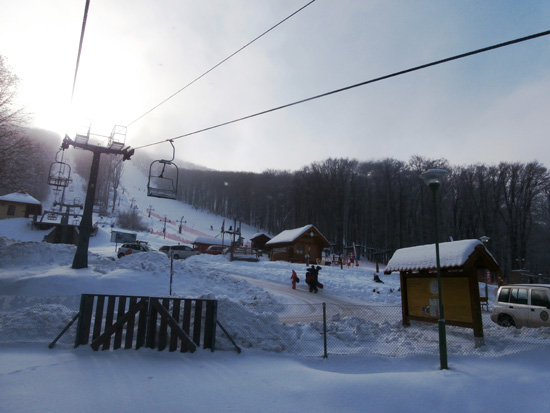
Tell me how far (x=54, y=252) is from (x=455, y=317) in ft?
67.3

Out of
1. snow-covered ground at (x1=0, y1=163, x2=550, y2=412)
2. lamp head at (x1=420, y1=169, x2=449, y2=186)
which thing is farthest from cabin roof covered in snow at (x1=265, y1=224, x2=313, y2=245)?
lamp head at (x1=420, y1=169, x2=449, y2=186)

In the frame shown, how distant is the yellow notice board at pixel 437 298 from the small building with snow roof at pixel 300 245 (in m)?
27.6

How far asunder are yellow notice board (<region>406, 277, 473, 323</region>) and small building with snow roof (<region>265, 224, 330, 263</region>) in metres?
27.6

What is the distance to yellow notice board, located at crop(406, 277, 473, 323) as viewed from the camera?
10.4m

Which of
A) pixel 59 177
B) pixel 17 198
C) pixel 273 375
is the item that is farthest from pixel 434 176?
pixel 17 198

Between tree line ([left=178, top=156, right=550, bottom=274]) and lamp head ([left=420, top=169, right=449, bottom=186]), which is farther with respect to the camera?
tree line ([left=178, top=156, right=550, bottom=274])

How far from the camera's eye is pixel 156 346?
7270 millimetres

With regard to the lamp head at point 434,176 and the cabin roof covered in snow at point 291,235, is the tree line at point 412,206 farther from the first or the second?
the lamp head at point 434,176

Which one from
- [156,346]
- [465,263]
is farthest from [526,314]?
[156,346]

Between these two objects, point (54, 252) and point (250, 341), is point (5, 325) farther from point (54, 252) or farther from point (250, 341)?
point (54, 252)

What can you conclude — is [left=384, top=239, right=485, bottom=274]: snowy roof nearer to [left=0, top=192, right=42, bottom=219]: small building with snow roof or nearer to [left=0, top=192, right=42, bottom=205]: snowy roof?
[left=0, top=192, right=42, bottom=205]: snowy roof

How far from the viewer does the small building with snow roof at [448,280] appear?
10039mm

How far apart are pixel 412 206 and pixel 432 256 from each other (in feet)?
170

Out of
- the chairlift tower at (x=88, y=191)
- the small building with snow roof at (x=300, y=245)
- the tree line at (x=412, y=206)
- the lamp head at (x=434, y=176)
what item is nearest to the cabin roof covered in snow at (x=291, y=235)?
the small building with snow roof at (x=300, y=245)
